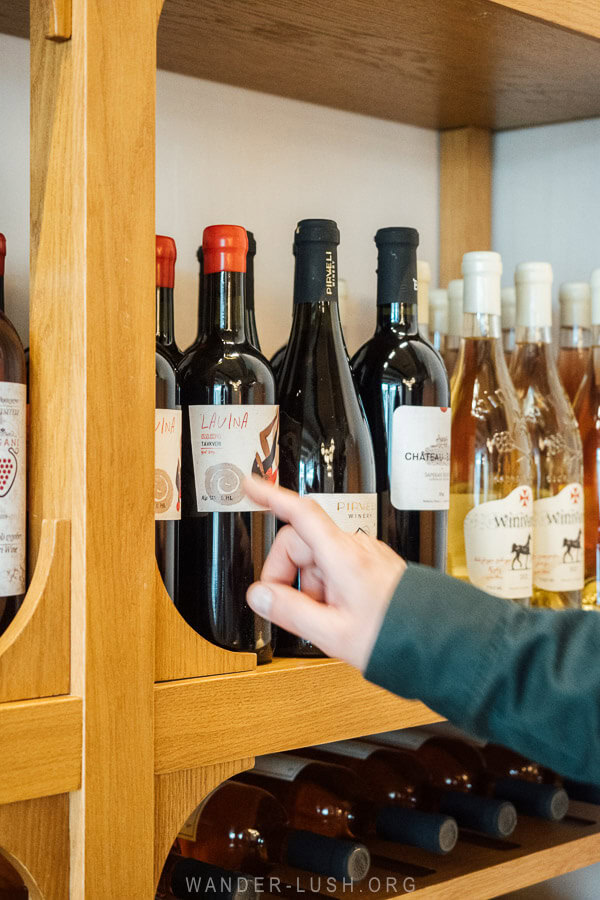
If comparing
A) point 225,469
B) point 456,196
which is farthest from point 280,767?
point 456,196

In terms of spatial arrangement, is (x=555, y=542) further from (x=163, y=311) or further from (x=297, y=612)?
(x=297, y=612)

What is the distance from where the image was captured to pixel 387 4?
930 mm

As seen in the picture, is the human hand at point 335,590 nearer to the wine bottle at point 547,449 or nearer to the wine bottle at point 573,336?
the wine bottle at point 547,449

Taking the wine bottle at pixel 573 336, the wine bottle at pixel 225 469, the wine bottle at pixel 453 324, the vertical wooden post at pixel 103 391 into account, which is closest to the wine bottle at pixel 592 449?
the wine bottle at pixel 573 336

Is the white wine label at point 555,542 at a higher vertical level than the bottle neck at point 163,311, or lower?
lower

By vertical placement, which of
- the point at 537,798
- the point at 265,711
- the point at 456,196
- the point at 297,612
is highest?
the point at 456,196

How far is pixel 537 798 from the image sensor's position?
115 cm

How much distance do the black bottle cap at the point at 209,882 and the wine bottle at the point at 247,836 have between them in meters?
0.08

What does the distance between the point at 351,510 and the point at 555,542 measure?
296mm

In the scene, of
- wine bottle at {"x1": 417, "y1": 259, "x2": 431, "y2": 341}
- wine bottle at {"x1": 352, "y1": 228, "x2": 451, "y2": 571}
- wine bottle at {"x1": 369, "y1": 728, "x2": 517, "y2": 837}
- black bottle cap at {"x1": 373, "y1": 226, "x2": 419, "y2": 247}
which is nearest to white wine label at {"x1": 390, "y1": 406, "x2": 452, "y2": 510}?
wine bottle at {"x1": 352, "y1": 228, "x2": 451, "y2": 571}

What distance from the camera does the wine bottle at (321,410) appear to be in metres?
0.88

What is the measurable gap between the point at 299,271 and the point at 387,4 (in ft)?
0.81

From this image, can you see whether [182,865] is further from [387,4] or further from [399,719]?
[387,4]

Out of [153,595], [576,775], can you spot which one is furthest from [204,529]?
[576,775]
